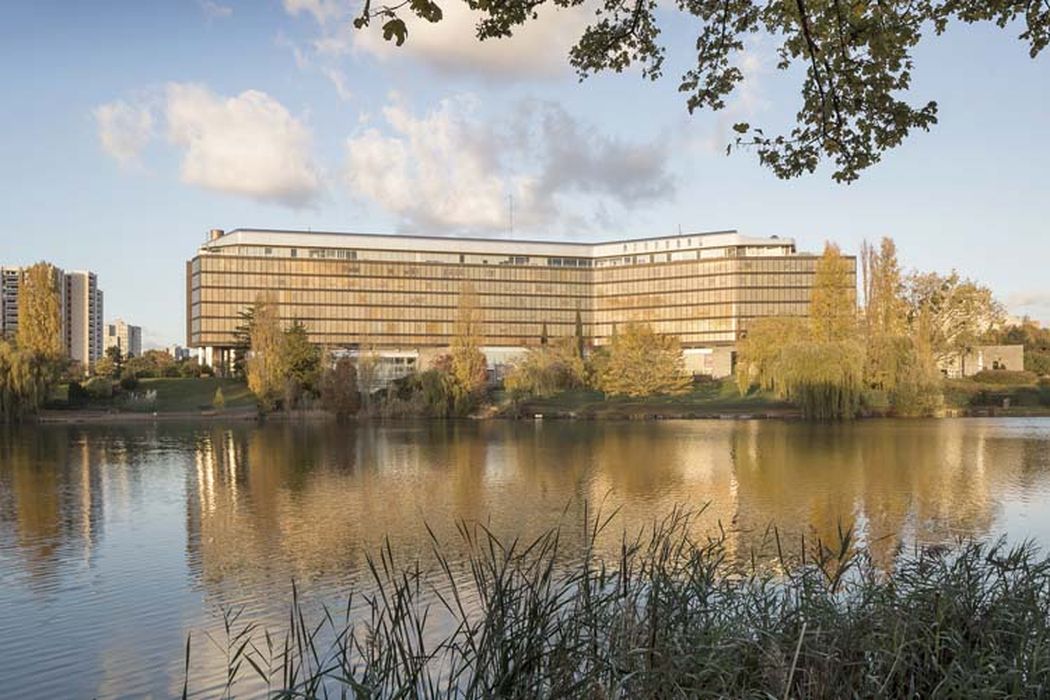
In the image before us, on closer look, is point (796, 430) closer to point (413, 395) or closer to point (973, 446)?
point (973, 446)

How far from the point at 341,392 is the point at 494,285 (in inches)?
2260

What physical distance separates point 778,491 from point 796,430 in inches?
964

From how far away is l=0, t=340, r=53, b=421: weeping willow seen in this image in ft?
183

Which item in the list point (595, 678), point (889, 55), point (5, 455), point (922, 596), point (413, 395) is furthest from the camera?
point (413, 395)

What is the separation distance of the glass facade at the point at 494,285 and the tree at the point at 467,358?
4154 cm

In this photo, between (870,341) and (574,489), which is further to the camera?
(870,341)

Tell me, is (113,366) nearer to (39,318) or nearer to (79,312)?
(39,318)

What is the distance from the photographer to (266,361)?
62500mm

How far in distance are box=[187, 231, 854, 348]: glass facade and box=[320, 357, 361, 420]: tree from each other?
4634 cm

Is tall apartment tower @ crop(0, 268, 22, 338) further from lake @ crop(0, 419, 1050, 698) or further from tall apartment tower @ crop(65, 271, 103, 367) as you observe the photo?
lake @ crop(0, 419, 1050, 698)

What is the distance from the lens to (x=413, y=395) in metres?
62.6

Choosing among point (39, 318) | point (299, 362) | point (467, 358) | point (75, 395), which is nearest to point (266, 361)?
point (299, 362)

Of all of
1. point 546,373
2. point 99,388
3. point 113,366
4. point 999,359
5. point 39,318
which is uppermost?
point 39,318

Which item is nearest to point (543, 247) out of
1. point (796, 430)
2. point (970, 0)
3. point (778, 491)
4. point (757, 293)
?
point (757, 293)
